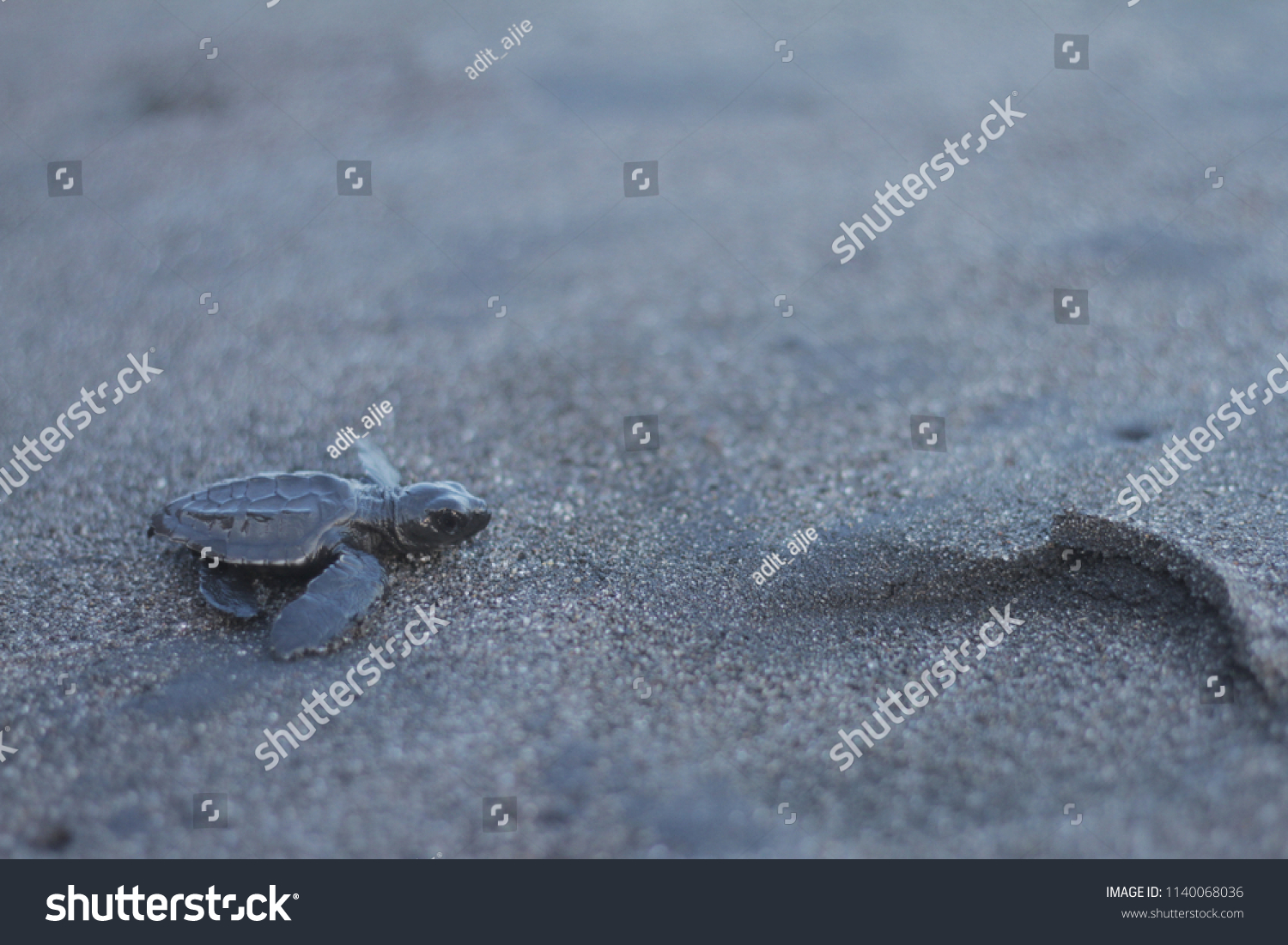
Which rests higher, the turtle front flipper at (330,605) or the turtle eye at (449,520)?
the turtle eye at (449,520)

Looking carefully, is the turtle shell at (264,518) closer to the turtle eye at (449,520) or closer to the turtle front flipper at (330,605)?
the turtle front flipper at (330,605)

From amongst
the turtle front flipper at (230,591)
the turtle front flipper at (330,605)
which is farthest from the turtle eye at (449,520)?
the turtle front flipper at (230,591)

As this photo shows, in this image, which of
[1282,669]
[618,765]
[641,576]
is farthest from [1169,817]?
[641,576]

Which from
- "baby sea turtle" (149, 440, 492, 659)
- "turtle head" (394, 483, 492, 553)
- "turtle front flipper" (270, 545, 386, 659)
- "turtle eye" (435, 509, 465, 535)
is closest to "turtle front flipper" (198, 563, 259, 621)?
→ "baby sea turtle" (149, 440, 492, 659)

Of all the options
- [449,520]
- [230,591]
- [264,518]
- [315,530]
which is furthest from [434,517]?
[230,591]

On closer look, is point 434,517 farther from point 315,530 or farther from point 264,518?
point 264,518
